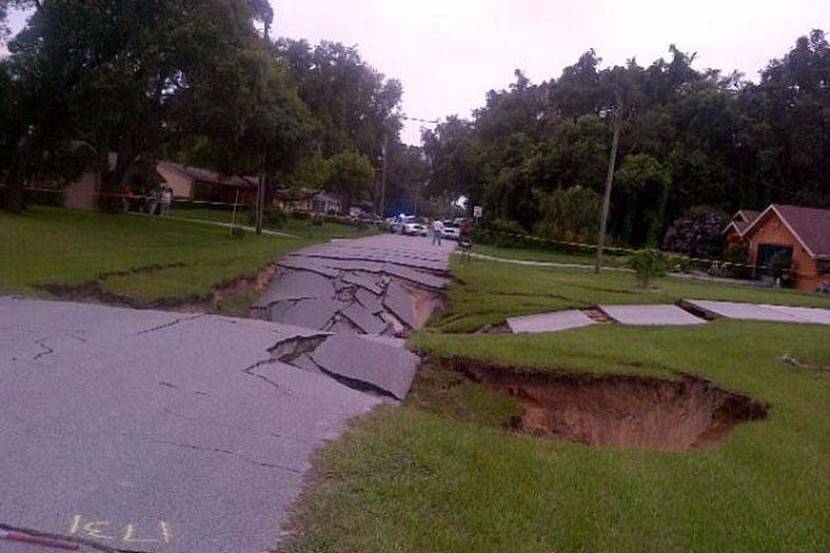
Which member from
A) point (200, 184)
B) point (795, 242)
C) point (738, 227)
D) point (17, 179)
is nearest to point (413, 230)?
point (200, 184)

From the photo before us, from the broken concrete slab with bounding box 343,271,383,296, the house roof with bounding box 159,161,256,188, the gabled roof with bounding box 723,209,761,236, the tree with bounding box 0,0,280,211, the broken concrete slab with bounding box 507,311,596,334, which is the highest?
the tree with bounding box 0,0,280,211

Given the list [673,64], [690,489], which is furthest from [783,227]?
[690,489]

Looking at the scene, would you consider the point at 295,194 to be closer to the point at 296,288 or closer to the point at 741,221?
the point at 741,221

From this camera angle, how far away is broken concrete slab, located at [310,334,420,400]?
10055mm

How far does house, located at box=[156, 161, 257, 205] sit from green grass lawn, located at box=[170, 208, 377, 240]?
473 cm

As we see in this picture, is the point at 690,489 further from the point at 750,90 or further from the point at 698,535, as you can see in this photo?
the point at 750,90

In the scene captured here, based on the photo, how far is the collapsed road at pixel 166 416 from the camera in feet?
15.6

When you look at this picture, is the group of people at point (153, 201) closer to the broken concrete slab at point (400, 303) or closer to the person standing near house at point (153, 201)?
the person standing near house at point (153, 201)

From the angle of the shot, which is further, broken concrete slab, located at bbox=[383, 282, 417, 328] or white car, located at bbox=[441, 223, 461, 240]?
white car, located at bbox=[441, 223, 461, 240]

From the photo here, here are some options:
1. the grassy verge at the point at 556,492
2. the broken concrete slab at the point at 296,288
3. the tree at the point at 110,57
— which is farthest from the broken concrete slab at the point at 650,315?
the tree at the point at 110,57

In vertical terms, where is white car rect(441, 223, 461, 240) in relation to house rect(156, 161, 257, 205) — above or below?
below

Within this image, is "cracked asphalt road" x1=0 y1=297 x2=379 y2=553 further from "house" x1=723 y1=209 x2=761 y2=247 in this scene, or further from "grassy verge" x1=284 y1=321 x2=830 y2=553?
"house" x1=723 y1=209 x2=761 y2=247

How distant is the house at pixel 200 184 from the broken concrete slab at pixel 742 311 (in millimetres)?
49197

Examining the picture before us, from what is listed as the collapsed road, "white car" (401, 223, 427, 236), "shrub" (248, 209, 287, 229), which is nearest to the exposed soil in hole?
the collapsed road
